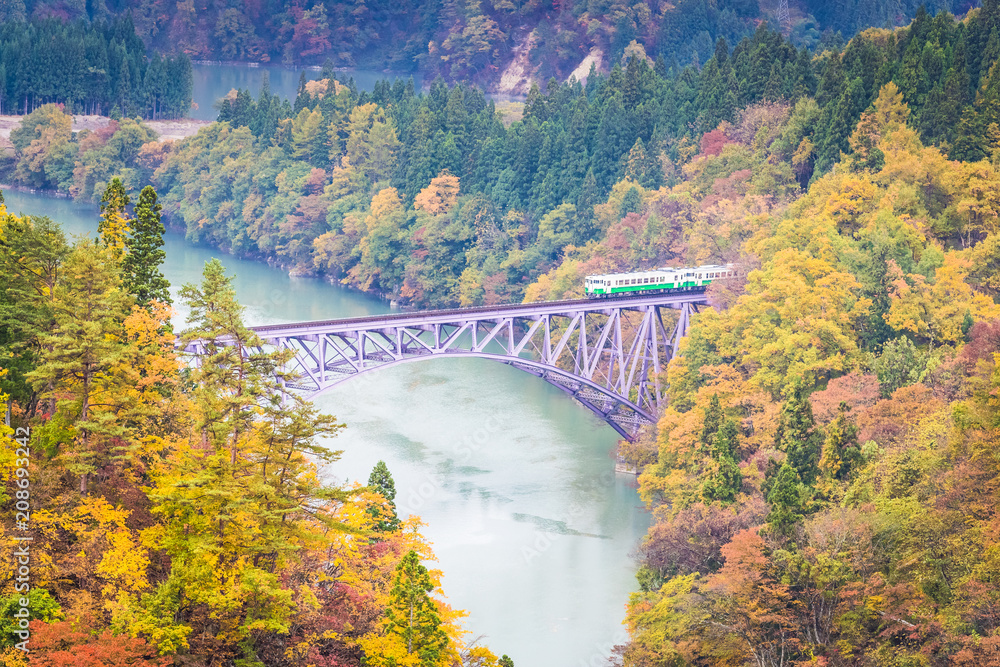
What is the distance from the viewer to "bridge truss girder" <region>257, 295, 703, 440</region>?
6306cm

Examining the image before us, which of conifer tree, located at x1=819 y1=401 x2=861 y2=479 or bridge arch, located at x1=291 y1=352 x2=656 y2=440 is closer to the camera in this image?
conifer tree, located at x1=819 y1=401 x2=861 y2=479

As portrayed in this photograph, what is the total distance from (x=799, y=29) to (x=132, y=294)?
154 meters

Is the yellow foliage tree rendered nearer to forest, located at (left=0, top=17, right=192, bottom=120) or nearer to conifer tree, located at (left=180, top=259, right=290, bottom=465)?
forest, located at (left=0, top=17, right=192, bottom=120)

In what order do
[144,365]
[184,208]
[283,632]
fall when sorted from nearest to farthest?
[283,632] → [144,365] → [184,208]

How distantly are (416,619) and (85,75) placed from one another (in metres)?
120

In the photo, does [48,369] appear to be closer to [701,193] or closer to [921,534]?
[921,534]

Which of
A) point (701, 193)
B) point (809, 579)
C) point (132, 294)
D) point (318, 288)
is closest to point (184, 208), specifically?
point (318, 288)

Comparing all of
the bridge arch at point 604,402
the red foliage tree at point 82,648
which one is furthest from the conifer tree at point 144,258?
the bridge arch at point 604,402

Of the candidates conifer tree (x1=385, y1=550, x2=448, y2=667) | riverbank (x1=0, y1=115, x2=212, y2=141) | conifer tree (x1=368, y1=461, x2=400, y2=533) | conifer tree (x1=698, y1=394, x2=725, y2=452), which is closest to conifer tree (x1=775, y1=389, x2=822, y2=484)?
conifer tree (x1=698, y1=394, x2=725, y2=452)

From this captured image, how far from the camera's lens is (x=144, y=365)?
1768 inches

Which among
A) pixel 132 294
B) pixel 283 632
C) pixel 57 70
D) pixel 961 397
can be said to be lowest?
pixel 283 632

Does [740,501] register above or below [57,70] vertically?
below

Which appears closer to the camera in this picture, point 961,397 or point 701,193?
point 961,397

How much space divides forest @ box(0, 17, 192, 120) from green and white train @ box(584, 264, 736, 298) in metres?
83.0
